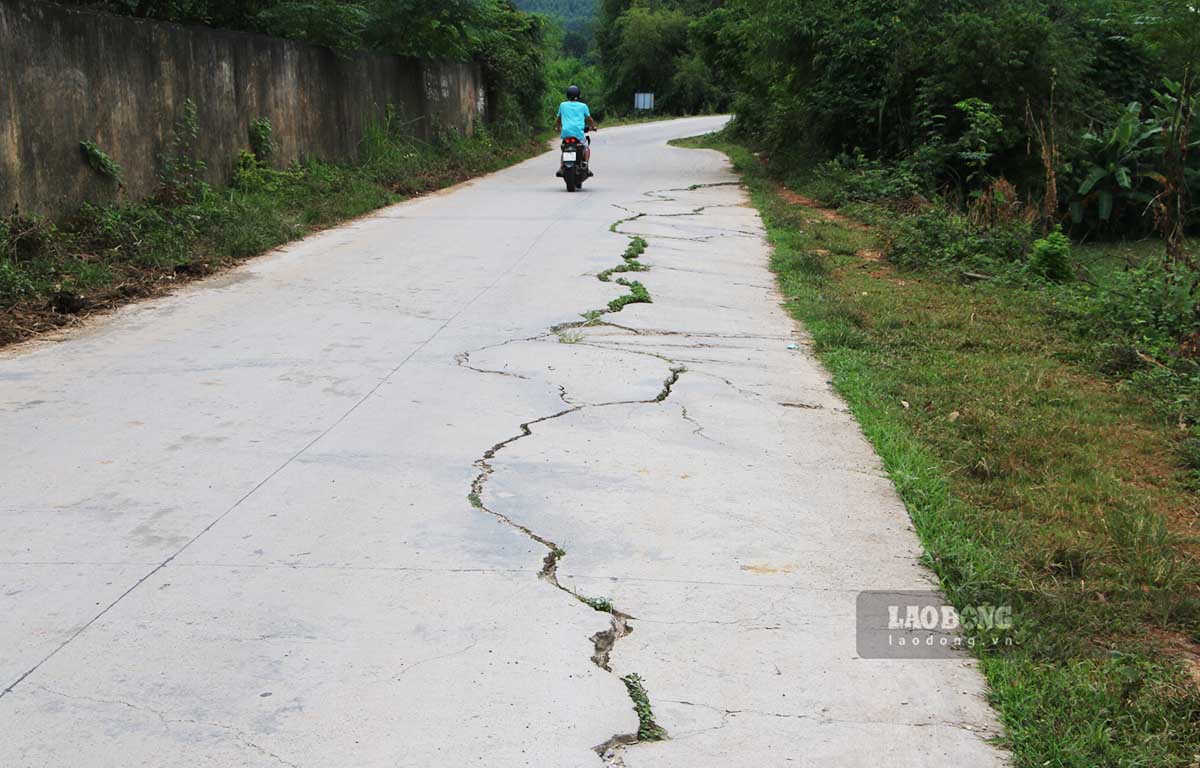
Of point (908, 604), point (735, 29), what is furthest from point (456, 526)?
point (735, 29)

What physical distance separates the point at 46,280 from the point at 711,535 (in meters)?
6.71

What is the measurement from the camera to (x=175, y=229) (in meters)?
11.1

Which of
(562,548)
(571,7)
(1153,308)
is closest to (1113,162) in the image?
(1153,308)

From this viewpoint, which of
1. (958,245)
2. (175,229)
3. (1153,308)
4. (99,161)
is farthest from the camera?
(958,245)

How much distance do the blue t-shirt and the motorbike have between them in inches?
8.6

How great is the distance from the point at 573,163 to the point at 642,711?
15595 millimetres

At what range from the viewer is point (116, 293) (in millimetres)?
8891

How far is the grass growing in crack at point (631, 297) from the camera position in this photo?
881cm

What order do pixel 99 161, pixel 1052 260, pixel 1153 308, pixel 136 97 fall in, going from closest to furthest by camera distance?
pixel 1153 308, pixel 1052 260, pixel 99 161, pixel 136 97

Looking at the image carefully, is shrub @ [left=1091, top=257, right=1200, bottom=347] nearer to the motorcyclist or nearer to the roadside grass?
the roadside grass

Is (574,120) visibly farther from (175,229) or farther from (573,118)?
(175,229)

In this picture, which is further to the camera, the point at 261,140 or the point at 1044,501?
the point at 261,140

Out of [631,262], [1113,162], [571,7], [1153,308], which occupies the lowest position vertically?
[1153,308]

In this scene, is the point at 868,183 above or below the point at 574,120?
below
